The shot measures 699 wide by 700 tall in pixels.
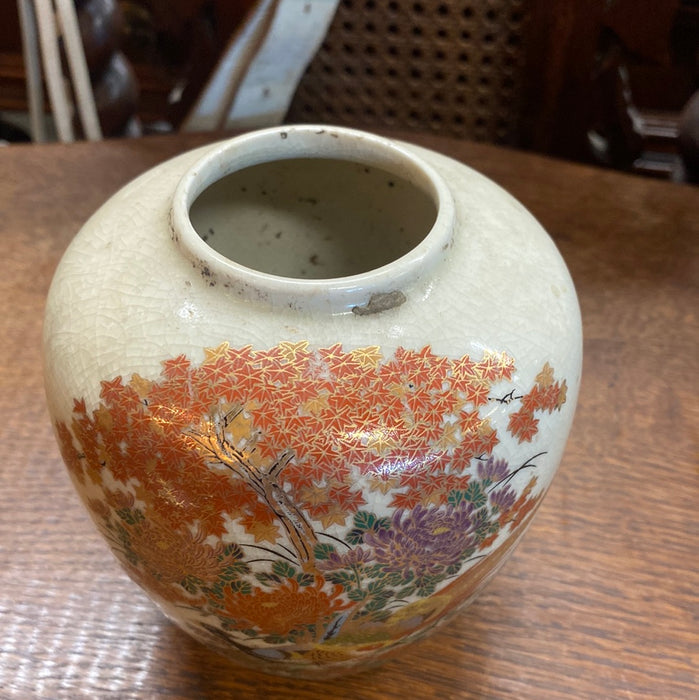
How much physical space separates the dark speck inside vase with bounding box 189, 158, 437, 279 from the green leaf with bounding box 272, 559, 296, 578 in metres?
0.27

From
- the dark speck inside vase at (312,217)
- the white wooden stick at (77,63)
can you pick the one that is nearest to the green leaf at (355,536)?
the dark speck inside vase at (312,217)

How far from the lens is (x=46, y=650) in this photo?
0.59m

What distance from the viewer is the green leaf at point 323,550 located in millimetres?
400

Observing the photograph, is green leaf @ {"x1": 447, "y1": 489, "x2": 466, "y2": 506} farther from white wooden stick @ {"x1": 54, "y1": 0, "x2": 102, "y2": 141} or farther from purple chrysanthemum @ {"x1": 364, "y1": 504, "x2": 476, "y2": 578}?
white wooden stick @ {"x1": 54, "y1": 0, "x2": 102, "y2": 141}

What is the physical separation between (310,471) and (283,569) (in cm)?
6

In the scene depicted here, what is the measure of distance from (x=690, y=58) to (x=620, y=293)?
2.92 feet

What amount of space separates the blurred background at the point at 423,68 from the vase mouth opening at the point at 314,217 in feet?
1.28

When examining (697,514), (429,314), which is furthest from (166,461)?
(697,514)

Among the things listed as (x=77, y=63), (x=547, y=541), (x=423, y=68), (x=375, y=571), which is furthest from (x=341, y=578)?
(x=423, y=68)

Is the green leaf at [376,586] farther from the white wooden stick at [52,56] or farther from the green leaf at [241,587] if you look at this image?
the white wooden stick at [52,56]

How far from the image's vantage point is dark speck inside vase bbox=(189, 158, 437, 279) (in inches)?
23.3

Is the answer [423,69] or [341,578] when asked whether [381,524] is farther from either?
[423,69]

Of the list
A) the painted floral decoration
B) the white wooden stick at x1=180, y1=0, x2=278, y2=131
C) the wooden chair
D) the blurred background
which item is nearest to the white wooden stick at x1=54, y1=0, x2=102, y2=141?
the blurred background

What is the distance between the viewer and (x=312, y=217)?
66cm
